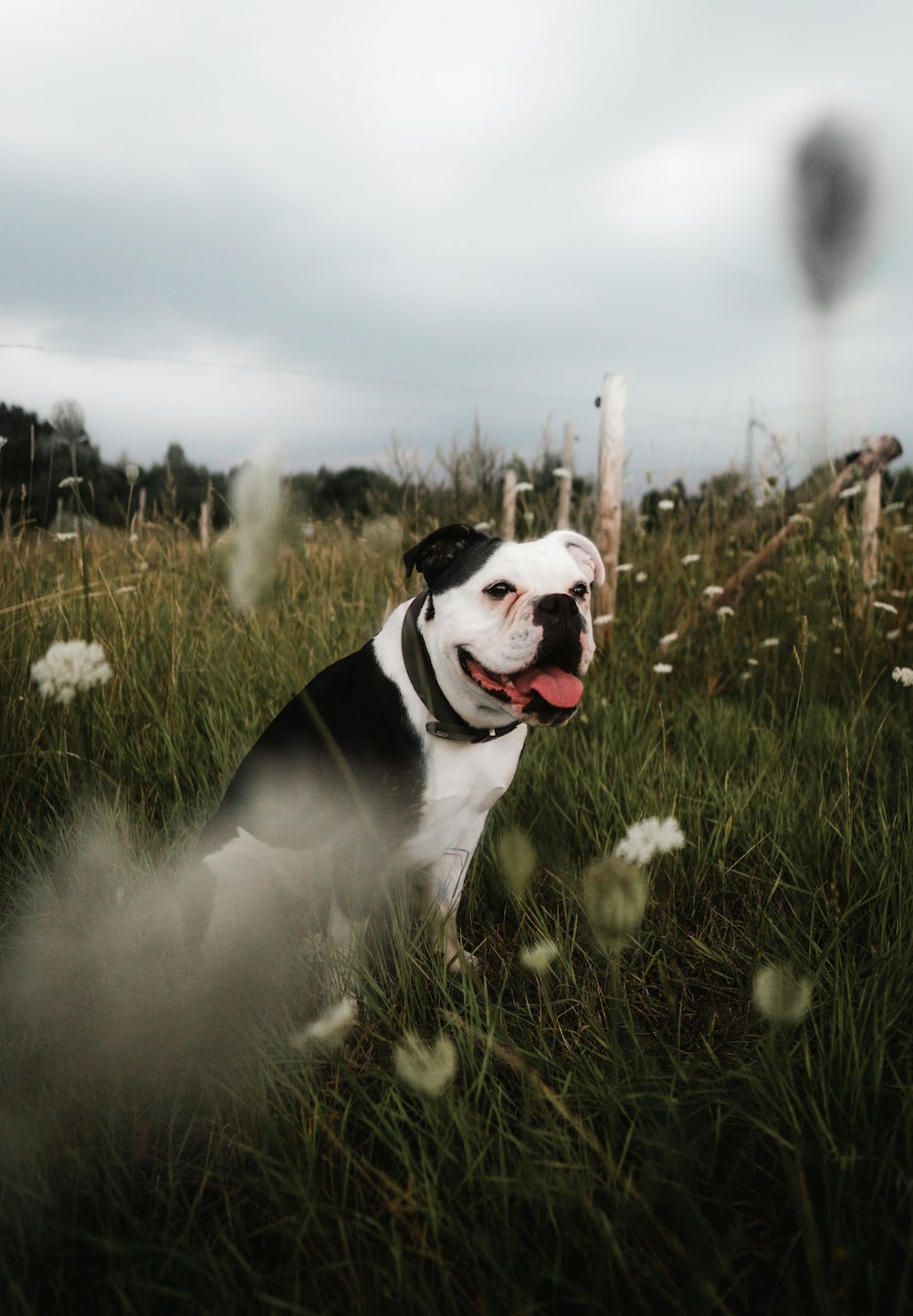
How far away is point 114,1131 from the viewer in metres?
1.52

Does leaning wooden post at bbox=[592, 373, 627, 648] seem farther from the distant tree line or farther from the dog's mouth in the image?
the dog's mouth

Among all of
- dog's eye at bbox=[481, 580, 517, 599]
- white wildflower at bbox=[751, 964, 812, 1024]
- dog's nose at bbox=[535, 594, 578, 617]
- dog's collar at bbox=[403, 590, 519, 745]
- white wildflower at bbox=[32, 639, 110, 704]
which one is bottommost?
white wildflower at bbox=[751, 964, 812, 1024]

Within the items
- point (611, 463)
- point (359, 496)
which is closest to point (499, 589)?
point (611, 463)

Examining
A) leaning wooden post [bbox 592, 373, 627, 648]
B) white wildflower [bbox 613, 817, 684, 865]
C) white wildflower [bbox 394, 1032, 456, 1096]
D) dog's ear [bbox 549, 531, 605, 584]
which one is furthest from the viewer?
leaning wooden post [bbox 592, 373, 627, 648]

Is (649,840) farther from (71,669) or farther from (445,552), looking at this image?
(71,669)

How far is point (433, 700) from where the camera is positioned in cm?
209

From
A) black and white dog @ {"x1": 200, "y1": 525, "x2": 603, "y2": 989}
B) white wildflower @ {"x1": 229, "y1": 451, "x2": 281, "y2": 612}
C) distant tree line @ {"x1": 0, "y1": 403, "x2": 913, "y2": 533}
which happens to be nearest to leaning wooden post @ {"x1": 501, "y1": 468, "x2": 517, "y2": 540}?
distant tree line @ {"x1": 0, "y1": 403, "x2": 913, "y2": 533}

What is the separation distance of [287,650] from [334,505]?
3.75 meters

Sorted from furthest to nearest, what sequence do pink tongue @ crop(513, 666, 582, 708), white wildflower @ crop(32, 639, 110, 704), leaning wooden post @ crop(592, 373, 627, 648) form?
leaning wooden post @ crop(592, 373, 627, 648)
pink tongue @ crop(513, 666, 582, 708)
white wildflower @ crop(32, 639, 110, 704)

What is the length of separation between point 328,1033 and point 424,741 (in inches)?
28.1

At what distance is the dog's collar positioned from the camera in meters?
2.08

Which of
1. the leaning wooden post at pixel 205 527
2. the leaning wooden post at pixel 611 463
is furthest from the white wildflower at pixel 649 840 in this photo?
the leaning wooden post at pixel 611 463

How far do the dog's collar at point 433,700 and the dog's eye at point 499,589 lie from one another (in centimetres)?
23

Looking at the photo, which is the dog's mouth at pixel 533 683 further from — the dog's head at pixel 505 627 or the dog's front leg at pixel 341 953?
the dog's front leg at pixel 341 953
